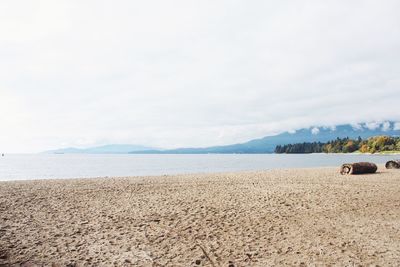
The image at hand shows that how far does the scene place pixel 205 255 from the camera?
822cm

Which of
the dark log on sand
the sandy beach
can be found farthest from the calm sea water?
the sandy beach

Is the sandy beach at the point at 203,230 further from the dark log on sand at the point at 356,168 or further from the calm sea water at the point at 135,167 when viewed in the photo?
the calm sea water at the point at 135,167

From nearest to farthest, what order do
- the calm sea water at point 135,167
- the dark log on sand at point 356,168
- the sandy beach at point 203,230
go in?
the sandy beach at point 203,230, the dark log on sand at point 356,168, the calm sea water at point 135,167

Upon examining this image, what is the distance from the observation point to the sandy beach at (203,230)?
808 cm

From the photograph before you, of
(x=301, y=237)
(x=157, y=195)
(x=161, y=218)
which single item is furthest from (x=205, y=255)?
(x=157, y=195)

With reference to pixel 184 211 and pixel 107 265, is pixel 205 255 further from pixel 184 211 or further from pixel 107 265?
pixel 184 211

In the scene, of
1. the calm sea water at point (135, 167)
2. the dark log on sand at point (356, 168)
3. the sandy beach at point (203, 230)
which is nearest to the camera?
the sandy beach at point (203, 230)

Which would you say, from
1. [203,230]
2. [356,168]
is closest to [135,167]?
[356,168]

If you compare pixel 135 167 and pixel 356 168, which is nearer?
pixel 356 168

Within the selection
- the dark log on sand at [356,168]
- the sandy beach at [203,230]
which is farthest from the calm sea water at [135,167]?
the sandy beach at [203,230]

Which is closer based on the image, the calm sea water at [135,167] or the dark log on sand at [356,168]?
the dark log on sand at [356,168]

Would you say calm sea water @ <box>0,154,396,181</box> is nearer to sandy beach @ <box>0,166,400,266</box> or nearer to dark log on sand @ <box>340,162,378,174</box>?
dark log on sand @ <box>340,162,378,174</box>

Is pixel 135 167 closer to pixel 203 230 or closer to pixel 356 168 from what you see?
pixel 356 168

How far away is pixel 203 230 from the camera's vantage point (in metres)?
10.4
